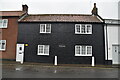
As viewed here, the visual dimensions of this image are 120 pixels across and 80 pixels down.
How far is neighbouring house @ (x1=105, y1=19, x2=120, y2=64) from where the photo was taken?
14.9m

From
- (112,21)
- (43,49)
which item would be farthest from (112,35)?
(43,49)

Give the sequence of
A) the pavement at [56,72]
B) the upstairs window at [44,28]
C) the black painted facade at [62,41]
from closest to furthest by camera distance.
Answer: the pavement at [56,72] < the black painted facade at [62,41] < the upstairs window at [44,28]

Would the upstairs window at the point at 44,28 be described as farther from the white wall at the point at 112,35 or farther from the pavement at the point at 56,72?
the white wall at the point at 112,35

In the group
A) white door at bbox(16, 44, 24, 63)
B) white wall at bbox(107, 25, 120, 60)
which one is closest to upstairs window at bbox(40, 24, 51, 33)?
white door at bbox(16, 44, 24, 63)

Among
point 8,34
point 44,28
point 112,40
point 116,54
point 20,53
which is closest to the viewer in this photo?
point 116,54

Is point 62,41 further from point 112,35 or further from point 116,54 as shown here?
point 116,54

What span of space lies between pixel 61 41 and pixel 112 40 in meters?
7.05

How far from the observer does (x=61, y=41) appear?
50.8 ft

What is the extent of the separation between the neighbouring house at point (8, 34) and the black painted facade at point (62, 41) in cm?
124

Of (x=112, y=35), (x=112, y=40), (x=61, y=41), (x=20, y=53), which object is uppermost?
(x=112, y=35)

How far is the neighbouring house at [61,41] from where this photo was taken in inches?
593

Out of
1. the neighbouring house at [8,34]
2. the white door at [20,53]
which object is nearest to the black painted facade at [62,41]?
the white door at [20,53]

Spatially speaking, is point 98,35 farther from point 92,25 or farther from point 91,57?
point 91,57

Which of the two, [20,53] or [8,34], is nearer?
[20,53]
